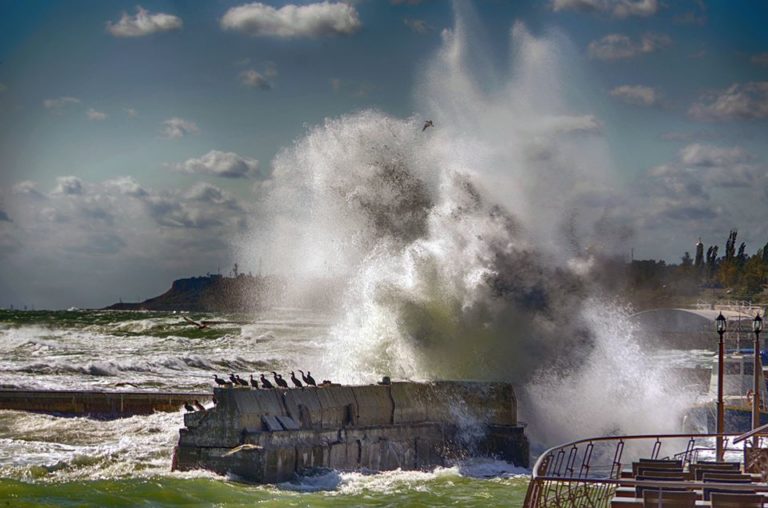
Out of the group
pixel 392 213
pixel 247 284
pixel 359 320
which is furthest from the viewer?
pixel 247 284

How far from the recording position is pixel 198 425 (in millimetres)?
20078

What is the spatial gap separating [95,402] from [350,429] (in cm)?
1083

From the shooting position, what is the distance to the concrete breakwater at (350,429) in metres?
20.0

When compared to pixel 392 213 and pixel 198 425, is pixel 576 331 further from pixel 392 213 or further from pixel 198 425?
pixel 198 425

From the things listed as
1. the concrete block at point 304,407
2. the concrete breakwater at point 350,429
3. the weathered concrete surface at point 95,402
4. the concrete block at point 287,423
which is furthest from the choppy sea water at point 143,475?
the weathered concrete surface at point 95,402

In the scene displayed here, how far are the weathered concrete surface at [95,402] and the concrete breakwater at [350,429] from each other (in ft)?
25.8

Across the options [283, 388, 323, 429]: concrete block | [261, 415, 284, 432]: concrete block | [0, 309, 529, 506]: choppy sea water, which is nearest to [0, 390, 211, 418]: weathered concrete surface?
[0, 309, 529, 506]: choppy sea water

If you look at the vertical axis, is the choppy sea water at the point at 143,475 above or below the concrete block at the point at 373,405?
below

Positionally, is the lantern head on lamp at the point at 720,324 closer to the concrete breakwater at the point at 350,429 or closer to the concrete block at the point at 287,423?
the concrete breakwater at the point at 350,429

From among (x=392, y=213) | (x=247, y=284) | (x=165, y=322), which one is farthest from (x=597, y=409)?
(x=247, y=284)

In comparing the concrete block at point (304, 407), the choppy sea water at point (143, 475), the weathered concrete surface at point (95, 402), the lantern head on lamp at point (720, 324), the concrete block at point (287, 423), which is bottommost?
the choppy sea water at point (143, 475)

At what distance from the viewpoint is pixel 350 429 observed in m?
21.9

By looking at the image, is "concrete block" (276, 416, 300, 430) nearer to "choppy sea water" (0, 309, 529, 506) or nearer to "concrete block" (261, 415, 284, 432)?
"concrete block" (261, 415, 284, 432)

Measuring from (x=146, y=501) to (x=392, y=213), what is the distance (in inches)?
714
